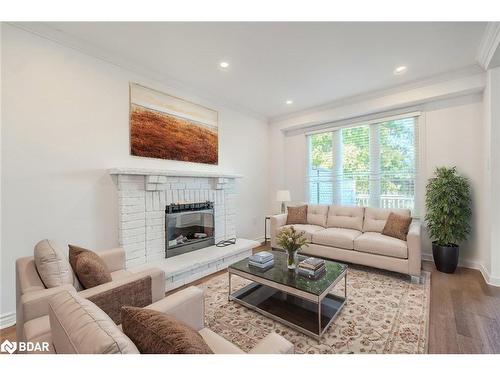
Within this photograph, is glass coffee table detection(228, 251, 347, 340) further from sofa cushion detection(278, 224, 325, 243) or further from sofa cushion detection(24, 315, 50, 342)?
sofa cushion detection(24, 315, 50, 342)

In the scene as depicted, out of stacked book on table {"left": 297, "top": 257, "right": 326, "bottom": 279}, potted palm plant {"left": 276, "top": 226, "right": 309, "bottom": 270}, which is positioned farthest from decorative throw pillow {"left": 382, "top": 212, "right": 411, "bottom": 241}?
potted palm plant {"left": 276, "top": 226, "right": 309, "bottom": 270}

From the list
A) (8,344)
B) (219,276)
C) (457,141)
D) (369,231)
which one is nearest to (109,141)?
(8,344)

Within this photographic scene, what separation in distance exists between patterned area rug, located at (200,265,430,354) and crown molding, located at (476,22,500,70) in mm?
2762

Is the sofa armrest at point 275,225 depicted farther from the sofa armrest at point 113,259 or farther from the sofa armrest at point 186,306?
the sofa armrest at point 186,306

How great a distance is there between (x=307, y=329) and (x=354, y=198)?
10.3ft

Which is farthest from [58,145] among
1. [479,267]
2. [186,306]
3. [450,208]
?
[479,267]

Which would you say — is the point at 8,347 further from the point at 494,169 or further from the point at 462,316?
the point at 494,169

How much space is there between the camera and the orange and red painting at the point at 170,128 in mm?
3031

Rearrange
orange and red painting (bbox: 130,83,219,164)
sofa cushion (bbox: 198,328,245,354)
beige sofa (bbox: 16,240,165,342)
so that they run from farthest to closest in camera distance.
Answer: orange and red painting (bbox: 130,83,219,164), beige sofa (bbox: 16,240,165,342), sofa cushion (bbox: 198,328,245,354)

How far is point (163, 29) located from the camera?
7.54 feet

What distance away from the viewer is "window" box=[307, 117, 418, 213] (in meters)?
3.90

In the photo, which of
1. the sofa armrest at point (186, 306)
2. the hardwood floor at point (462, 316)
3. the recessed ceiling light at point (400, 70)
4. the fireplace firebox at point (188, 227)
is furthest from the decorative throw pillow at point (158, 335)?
the recessed ceiling light at point (400, 70)

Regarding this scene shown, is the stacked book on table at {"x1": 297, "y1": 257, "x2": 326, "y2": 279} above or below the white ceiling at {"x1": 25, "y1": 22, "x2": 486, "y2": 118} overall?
below
